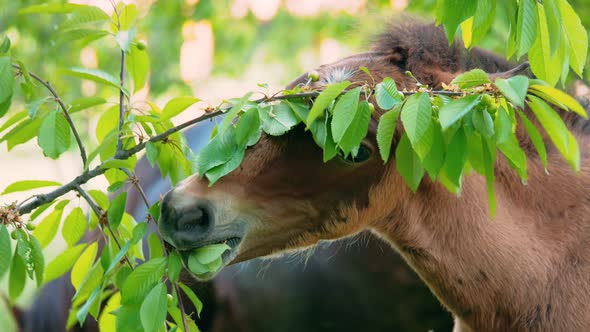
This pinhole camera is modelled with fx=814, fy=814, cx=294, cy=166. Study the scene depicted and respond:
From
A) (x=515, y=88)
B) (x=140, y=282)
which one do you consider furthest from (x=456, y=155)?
(x=140, y=282)

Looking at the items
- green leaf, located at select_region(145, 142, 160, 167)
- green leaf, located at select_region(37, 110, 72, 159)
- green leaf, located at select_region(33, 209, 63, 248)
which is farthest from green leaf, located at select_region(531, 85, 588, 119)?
green leaf, located at select_region(33, 209, 63, 248)

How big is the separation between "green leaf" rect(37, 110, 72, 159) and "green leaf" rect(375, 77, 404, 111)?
0.88m

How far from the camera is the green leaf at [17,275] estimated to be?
226 cm

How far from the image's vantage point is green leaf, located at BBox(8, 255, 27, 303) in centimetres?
226

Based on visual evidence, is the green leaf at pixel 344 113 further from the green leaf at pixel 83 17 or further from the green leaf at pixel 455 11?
the green leaf at pixel 83 17

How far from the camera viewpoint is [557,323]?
273 cm

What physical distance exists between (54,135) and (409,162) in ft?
3.16

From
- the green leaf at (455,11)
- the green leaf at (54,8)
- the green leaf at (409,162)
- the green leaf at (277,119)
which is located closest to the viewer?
the green leaf at (455,11)

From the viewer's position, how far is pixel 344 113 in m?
1.96

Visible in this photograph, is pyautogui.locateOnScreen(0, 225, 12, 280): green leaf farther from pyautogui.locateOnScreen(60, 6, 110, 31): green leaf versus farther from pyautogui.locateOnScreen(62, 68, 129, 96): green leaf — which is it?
pyautogui.locateOnScreen(60, 6, 110, 31): green leaf

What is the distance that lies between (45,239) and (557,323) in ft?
5.55

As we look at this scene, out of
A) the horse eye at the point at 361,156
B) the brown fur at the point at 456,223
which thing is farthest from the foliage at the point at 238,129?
the brown fur at the point at 456,223

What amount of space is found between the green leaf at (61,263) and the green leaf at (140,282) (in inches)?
16.6

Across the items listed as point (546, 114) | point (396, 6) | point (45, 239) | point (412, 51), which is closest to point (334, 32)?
point (396, 6)
